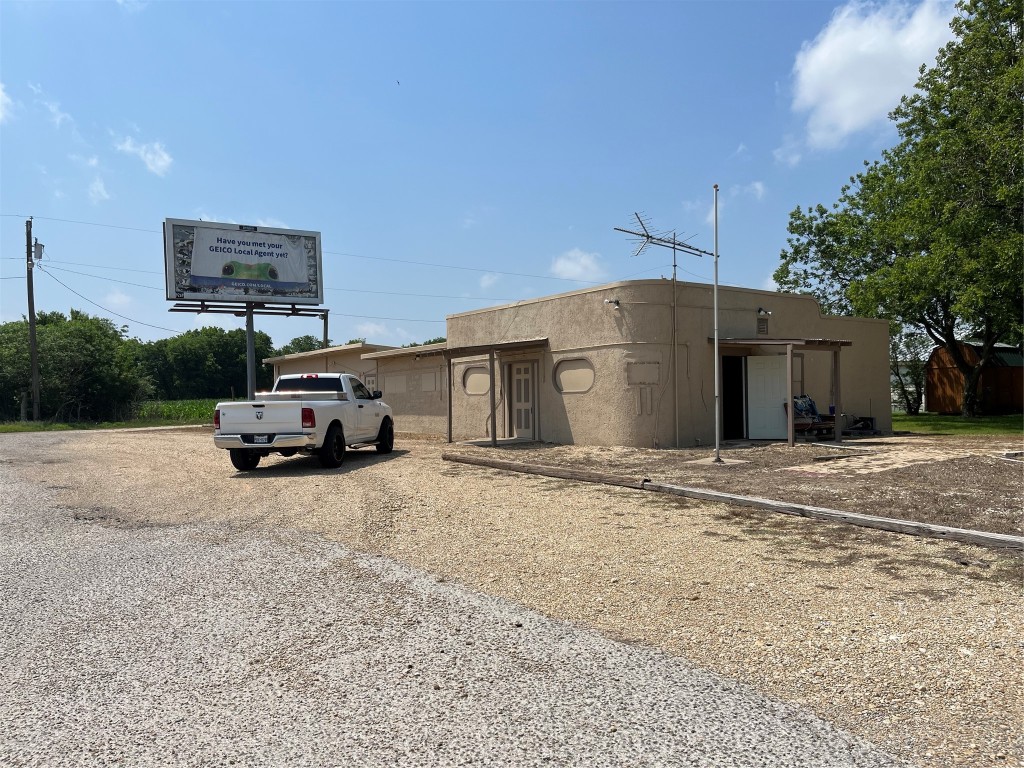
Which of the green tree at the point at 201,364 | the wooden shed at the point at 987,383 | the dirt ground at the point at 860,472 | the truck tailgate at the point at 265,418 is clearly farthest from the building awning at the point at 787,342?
the green tree at the point at 201,364

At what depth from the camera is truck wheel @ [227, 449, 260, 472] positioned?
1354 cm

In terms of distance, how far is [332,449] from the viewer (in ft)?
44.5

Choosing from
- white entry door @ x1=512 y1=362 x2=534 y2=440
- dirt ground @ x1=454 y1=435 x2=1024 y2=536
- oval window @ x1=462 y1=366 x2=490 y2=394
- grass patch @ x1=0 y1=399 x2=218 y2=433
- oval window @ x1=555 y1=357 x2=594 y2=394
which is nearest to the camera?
dirt ground @ x1=454 y1=435 x2=1024 y2=536

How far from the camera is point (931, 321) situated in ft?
111

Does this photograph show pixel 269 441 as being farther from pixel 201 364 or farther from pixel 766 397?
pixel 201 364

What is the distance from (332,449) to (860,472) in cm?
919

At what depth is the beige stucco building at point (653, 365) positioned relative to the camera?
16.4 meters

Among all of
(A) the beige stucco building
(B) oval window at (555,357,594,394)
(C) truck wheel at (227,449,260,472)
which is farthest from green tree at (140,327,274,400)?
(C) truck wheel at (227,449,260,472)

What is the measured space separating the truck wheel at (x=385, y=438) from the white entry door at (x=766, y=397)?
8726mm

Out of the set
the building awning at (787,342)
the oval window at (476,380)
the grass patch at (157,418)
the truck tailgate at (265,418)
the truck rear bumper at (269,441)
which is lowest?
the grass patch at (157,418)

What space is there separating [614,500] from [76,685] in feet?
Answer: 22.1

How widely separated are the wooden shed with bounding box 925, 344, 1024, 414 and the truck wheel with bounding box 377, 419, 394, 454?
112ft

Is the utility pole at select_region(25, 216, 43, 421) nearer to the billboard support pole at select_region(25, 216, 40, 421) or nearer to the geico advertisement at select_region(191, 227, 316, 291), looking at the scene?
the billboard support pole at select_region(25, 216, 40, 421)

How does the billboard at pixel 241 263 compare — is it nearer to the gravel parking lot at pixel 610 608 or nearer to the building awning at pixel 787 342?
the building awning at pixel 787 342
